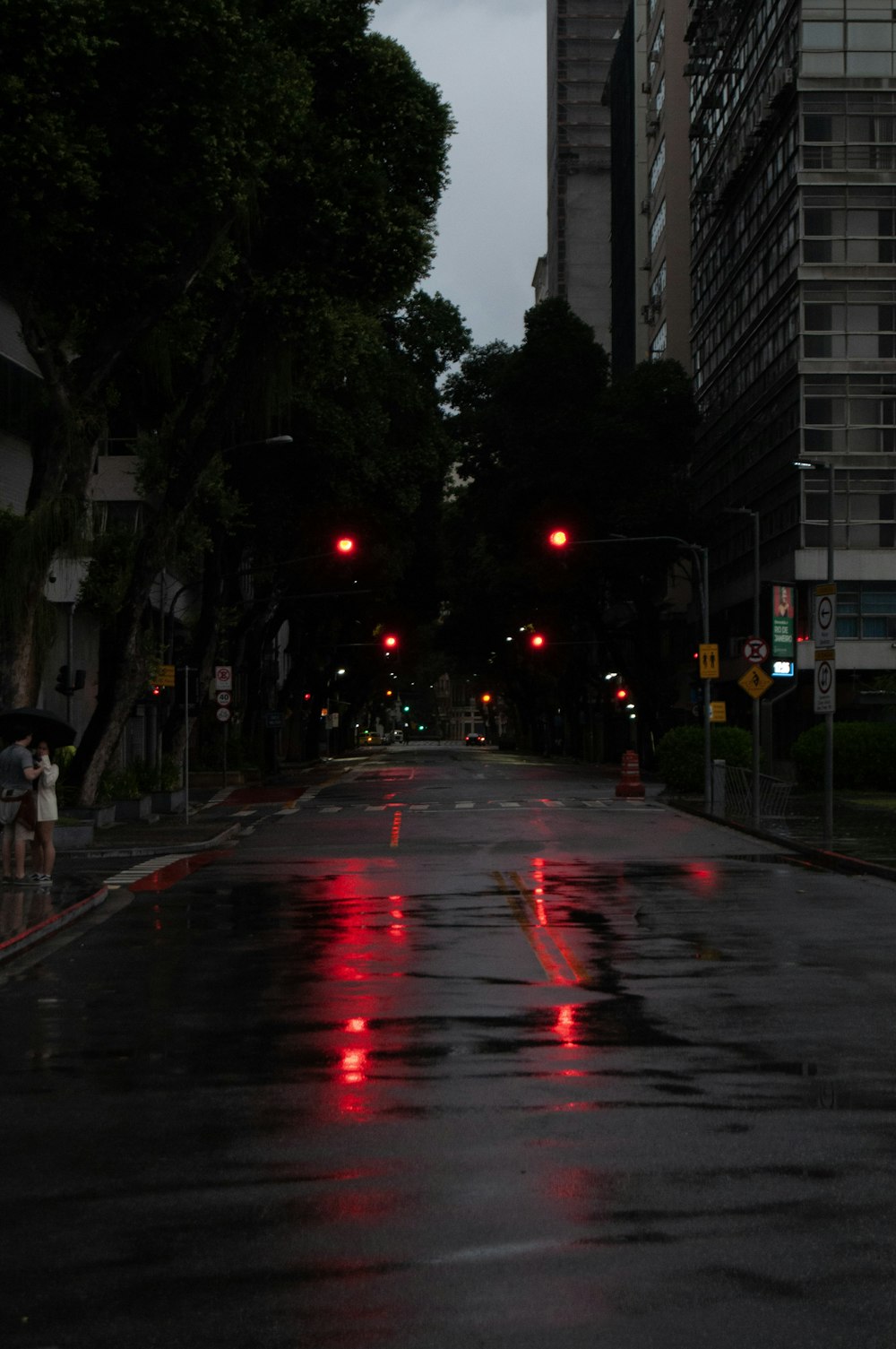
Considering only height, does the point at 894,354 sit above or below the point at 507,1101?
above

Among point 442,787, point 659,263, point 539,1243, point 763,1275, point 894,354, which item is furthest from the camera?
point 659,263

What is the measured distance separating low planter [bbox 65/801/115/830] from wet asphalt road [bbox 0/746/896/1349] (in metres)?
15.4

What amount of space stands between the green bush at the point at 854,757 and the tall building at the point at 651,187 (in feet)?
152

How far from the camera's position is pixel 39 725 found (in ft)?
80.5

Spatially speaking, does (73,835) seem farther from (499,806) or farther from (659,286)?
(659,286)

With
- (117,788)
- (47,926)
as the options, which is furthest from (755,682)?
(47,926)

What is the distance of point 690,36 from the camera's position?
8394 cm

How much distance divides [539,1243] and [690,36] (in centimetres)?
8368

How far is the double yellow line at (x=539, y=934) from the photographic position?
47.6ft

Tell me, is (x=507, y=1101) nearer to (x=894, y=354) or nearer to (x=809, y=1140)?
(x=809, y=1140)

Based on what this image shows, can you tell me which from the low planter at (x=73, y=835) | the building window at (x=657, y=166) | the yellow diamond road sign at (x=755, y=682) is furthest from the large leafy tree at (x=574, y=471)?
the low planter at (x=73, y=835)

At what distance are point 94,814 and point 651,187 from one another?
256 ft

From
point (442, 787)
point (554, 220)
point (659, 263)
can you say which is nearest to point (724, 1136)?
point (442, 787)

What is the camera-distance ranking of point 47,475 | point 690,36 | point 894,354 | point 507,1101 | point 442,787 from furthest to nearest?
point 690,36
point 894,354
point 442,787
point 47,475
point 507,1101
